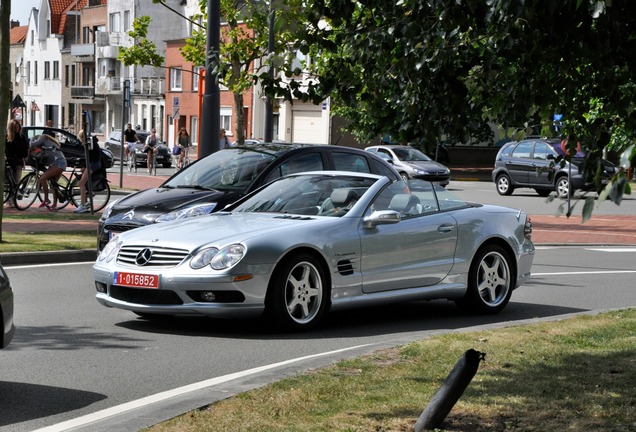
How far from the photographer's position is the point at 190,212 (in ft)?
46.9

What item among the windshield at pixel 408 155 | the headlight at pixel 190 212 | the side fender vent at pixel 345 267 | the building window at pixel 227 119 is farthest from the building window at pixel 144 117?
the side fender vent at pixel 345 267

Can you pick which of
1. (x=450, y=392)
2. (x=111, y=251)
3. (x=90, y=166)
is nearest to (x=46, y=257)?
(x=111, y=251)

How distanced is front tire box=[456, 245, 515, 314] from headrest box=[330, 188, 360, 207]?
1.46 metres

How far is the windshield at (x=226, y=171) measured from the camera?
14961 millimetres

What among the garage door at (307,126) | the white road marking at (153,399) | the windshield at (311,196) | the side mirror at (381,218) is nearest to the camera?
the white road marking at (153,399)

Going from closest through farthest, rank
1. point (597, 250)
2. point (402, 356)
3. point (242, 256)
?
point (402, 356)
point (242, 256)
point (597, 250)

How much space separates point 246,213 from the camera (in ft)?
37.9

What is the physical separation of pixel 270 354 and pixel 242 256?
107 centimetres

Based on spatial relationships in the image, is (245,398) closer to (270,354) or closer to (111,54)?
(270,354)

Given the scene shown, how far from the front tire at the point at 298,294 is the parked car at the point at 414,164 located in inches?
1275

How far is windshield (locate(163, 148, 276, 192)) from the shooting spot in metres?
15.0

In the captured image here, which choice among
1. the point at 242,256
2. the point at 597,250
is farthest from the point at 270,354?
the point at 597,250

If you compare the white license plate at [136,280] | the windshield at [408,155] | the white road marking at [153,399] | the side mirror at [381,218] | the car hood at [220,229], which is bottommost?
the windshield at [408,155]

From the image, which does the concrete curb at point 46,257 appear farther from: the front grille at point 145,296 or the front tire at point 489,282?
the front tire at point 489,282
